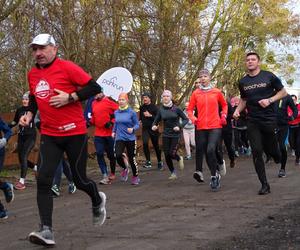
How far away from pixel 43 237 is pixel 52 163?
0.73 m

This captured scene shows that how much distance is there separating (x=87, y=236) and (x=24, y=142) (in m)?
5.26

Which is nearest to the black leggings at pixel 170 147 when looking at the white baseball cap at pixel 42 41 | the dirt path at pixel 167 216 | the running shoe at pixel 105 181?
the dirt path at pixel 167 216

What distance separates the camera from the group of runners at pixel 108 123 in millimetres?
5680

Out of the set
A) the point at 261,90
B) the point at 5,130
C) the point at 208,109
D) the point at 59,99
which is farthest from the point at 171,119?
the point at 59,99

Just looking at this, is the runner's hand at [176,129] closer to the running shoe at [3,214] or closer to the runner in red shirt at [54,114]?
the running shoe at [3,214]

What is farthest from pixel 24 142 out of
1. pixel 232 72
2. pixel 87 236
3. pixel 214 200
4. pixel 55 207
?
pixel 232 72

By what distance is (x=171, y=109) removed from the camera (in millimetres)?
11992

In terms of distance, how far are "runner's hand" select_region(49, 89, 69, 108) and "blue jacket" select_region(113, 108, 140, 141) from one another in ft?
18.3

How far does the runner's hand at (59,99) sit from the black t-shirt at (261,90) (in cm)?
395

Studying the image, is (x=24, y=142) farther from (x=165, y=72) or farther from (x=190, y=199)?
(x=165, y=72)

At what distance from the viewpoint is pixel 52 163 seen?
576 centimetres

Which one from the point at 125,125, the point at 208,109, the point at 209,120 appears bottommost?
the point at 125,125

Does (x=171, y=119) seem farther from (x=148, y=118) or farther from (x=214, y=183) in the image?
(x=148, y=118)

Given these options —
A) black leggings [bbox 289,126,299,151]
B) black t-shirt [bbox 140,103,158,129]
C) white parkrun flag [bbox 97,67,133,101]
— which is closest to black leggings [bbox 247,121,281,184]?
white parkrun flag [bbox 97,67,133,101]
